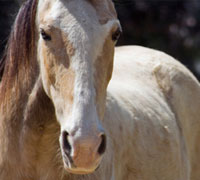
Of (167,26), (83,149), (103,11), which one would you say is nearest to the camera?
(83,149)

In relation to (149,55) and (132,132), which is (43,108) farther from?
(149,55)

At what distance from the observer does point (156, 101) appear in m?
5.29

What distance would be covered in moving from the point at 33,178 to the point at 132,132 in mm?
1046

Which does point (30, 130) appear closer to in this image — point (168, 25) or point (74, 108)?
point (74, 108)

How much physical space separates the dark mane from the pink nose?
0.89 meters

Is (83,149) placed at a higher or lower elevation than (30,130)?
higher

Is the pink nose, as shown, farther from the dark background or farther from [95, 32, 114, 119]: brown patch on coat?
the dark background

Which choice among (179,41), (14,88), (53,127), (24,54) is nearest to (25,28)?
(24,54)

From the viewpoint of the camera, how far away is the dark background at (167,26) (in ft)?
41.7

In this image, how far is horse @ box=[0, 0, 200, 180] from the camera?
318 cm

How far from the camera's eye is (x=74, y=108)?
10.4 feet

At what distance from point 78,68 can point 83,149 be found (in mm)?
486

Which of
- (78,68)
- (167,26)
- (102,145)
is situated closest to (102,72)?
(78,68)

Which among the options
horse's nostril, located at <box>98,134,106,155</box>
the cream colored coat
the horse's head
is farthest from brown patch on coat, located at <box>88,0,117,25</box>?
the cream colored coat
